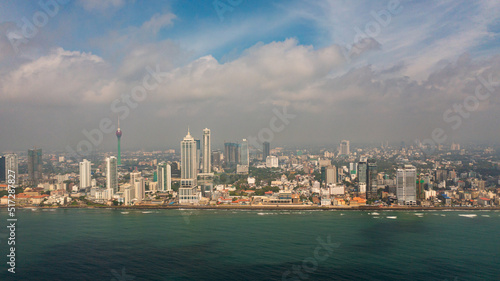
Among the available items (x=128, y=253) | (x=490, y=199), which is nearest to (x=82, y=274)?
(x=128, y=253)

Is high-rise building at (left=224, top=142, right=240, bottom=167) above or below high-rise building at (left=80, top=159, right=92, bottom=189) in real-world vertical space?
above

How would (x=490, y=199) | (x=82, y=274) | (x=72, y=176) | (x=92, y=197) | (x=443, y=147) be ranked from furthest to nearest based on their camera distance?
(x=443, y=147) → (x=72, y=176) → (x=92, y=197) → (x=490, y=199) → (x=82, y=274)

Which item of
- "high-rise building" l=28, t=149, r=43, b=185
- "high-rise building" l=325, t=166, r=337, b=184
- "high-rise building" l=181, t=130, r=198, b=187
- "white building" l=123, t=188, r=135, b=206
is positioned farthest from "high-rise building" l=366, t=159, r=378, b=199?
"high-rise building" l=28, t=149, r=43, b=185

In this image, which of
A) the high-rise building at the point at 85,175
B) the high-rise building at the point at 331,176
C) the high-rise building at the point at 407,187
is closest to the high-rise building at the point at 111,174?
the high-rise building at the point at 85,175

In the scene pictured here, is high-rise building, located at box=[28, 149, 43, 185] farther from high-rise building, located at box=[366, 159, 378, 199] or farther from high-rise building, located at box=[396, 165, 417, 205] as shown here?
high-rise building, located at box=[396, 165, 417, 205]

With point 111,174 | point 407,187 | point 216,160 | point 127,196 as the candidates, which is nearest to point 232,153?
point 216,160

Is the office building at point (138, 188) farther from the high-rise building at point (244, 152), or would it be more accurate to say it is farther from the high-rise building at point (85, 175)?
the high-rise building at point (244, 152)

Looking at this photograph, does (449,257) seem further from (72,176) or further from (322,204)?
(72,176)
